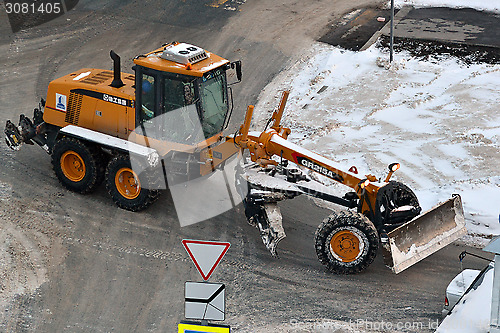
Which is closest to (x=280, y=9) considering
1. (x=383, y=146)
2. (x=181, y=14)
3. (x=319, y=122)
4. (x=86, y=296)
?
(x=181, y=14)

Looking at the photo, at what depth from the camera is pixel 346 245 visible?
10.3 metres

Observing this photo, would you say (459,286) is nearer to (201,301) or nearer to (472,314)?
(472,314)

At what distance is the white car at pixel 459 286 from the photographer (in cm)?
898

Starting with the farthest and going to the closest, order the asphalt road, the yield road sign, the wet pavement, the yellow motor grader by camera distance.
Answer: the wet pavement → the yellow motor grader → the asphalt road → the yield road sign

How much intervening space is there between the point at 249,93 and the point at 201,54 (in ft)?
17.4

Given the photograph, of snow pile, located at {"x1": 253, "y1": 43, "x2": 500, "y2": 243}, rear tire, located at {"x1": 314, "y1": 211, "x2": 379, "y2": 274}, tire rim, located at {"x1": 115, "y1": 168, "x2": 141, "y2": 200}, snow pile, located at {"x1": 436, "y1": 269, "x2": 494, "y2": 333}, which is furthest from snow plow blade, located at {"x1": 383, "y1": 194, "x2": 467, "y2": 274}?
tire rim, located at {"x1": 115, "y1": 168, "x2": 141, "y2": 200}

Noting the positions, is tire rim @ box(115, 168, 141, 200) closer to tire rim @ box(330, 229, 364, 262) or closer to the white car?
tire rim @ box(330, 229, 364, 262)

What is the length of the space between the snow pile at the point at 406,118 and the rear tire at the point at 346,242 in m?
2.25

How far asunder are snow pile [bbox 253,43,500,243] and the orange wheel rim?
Answer: 2245 mm

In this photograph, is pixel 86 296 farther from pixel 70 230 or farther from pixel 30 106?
pixel 30 106

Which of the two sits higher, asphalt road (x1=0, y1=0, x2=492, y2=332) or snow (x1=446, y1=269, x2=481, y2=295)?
snow (x1=446, y1=269, x2=481, y2=295)

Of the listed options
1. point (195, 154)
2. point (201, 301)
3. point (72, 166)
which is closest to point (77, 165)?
point (72, 166)

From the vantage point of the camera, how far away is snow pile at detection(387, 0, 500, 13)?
2114 cm

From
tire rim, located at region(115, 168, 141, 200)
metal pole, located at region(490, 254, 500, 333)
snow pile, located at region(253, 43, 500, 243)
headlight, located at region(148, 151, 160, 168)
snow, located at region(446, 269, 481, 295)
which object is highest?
metal pole, located at region(490, 254, 500, 333)
